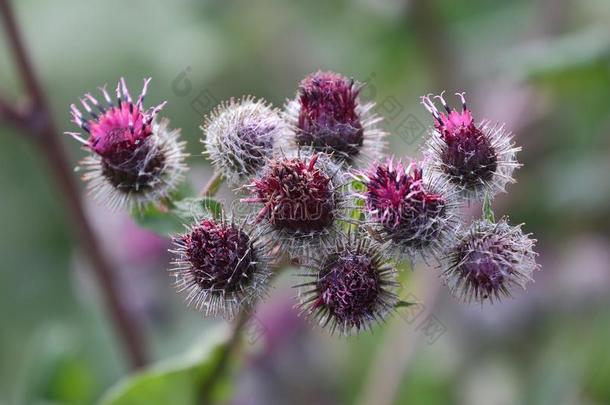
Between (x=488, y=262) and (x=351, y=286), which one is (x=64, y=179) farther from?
(x=488, y=262)

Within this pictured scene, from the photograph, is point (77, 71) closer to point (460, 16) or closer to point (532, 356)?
point (460, 16)

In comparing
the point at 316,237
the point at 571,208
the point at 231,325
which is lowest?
the point at 231,325

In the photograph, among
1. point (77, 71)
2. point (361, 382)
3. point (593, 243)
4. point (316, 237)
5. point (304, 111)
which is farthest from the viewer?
point (77, 71)

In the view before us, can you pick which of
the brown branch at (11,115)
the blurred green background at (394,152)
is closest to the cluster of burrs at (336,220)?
the blurred green background at (394,152)

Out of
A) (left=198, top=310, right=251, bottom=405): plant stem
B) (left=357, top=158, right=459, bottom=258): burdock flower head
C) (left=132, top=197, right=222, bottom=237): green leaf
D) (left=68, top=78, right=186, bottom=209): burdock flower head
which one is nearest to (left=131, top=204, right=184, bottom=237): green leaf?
(left=132, top=197, right=222, bottom=237): green leaf

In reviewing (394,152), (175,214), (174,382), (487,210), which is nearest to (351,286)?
(487,210)

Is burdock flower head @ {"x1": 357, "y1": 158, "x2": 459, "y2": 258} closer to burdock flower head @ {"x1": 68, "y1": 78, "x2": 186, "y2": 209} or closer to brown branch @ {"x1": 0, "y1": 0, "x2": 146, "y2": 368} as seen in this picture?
burdock flower head @ {"x1": 68, "y1": 78, "x2": 186, "y2": 209}

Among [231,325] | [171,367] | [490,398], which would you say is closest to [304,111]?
[231,325]
